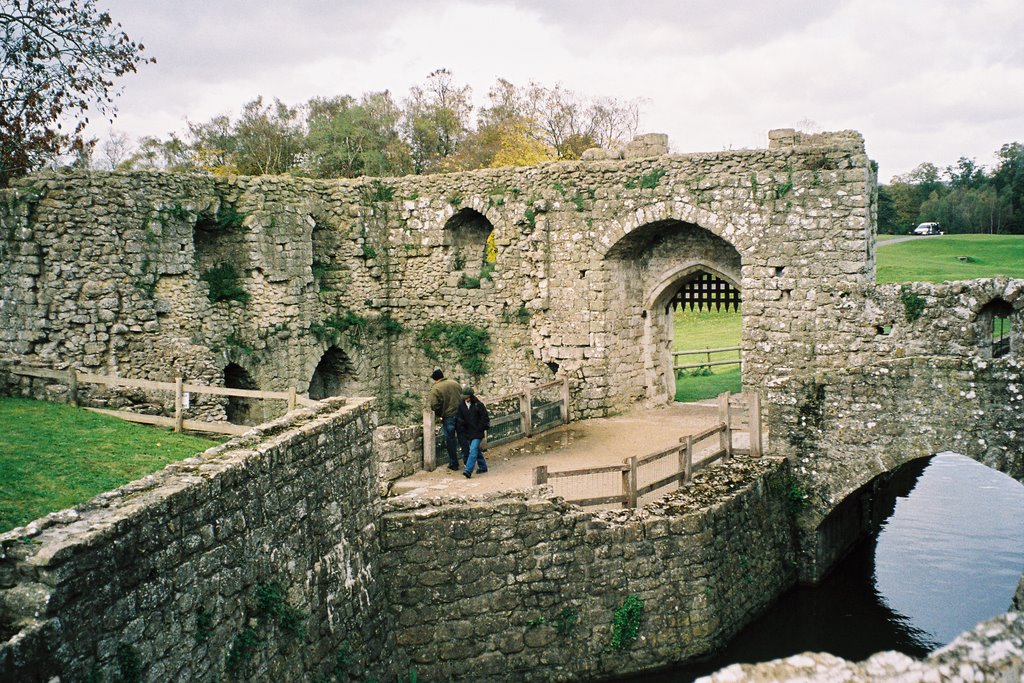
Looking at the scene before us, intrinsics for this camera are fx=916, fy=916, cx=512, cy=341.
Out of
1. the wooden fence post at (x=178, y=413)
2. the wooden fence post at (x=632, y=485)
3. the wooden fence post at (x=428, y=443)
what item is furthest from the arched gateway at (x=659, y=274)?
the wooden fence post at (x=178, y=413)

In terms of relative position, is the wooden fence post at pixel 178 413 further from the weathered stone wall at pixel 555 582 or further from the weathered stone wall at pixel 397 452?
the weathered stone wall at pixel 555 582

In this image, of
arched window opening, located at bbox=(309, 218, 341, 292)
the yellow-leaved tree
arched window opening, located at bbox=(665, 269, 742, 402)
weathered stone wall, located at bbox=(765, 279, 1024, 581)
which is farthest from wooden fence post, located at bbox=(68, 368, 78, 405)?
the yellow-leaved tree

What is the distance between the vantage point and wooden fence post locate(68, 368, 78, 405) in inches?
458

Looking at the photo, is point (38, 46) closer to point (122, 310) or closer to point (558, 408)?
point (122, 310)

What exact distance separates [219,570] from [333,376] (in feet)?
39.0

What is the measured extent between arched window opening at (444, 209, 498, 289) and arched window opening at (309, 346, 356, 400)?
8.91ft

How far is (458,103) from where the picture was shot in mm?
34969

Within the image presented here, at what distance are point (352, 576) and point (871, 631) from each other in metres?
6.61

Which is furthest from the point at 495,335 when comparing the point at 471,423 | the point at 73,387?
the point at 73,387

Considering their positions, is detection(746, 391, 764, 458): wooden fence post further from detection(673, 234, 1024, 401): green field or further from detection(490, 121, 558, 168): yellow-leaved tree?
detection(490, 121, 558, 168): yellow-leaved tree

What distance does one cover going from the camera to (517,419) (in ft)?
44.7

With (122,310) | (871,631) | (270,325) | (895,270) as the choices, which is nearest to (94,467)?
(122,310)

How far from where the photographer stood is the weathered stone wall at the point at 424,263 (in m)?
13.4

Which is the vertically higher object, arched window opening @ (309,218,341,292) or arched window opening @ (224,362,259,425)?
arched window opening @ (309,218,341,292)
